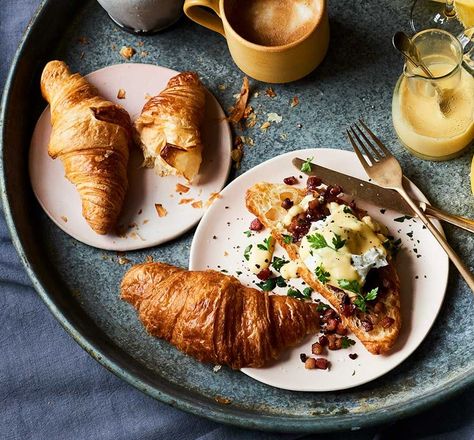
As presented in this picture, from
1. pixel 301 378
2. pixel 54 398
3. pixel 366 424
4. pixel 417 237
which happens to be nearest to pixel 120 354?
pixel 54 398

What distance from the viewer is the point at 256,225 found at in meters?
2.46

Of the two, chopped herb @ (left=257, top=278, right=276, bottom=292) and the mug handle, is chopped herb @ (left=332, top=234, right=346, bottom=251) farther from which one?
the mug handle

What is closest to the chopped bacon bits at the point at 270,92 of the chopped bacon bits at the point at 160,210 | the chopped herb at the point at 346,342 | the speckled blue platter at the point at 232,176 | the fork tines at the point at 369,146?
the speckled blue platter at the point at 232,176

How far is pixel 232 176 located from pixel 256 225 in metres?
0.20

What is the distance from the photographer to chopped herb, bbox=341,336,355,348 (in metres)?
2.33

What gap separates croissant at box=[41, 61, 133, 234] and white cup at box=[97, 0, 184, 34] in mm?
250

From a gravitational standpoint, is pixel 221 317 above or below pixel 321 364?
above

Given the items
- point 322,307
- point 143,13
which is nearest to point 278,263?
point 322,307

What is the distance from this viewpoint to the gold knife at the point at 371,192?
2.36m

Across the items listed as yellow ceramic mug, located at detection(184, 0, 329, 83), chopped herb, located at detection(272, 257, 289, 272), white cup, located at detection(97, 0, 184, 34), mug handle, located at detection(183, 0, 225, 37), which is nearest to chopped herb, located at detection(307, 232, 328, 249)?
chopped herb, located at detection(272, 257, 289, 272)

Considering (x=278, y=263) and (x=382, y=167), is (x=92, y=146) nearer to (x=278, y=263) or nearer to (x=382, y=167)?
(x=278, y=263)

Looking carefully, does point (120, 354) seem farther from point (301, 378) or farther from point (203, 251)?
point (301, 378)

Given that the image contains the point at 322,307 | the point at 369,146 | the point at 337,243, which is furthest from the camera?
the point at 369,146

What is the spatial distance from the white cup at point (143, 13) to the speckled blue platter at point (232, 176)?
0.13 feet
